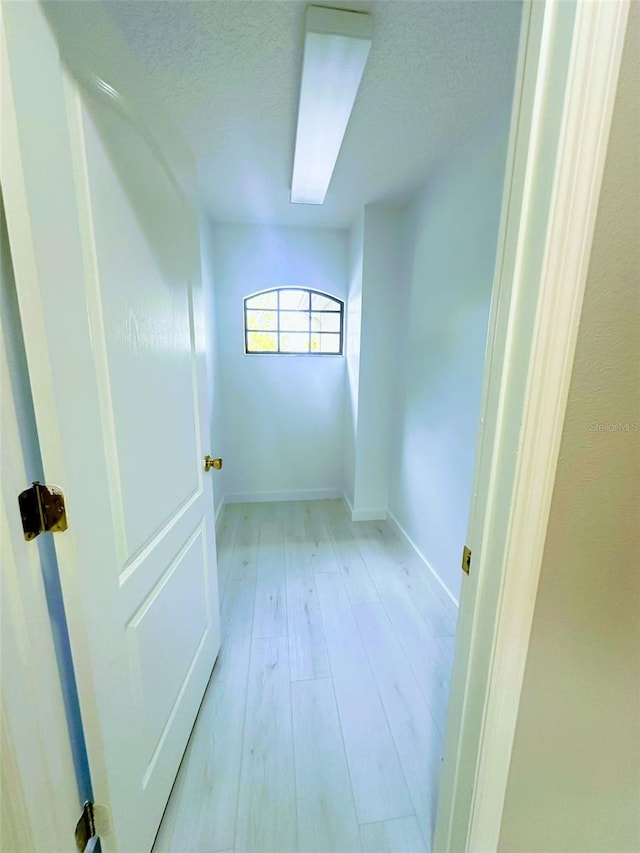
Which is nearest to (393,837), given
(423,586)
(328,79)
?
(423,586)

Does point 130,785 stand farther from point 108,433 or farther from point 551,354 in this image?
point 551,354

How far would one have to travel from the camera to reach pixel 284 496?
10.6 ft

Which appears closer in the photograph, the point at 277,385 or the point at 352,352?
the point at 352,352

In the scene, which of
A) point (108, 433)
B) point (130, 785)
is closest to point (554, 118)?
point (108, 433)

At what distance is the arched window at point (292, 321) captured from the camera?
2.95 m

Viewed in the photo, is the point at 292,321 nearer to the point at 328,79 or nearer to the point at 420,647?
the point at 328,79

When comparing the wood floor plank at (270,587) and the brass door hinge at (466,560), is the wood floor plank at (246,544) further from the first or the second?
the brass door hinge at (466,560)

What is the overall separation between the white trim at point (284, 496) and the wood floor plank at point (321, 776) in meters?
1.91

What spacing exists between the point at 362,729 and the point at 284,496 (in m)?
2.13

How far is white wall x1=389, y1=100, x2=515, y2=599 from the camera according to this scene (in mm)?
1510

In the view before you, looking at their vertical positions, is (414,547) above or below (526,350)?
below

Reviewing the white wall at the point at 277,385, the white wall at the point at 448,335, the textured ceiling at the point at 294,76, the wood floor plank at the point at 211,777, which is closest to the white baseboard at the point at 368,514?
the white wall at the point at 448,335

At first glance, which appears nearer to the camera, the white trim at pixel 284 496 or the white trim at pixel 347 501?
the white trim at pixel 347 501

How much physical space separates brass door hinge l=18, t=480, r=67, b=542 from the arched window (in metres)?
2.55
